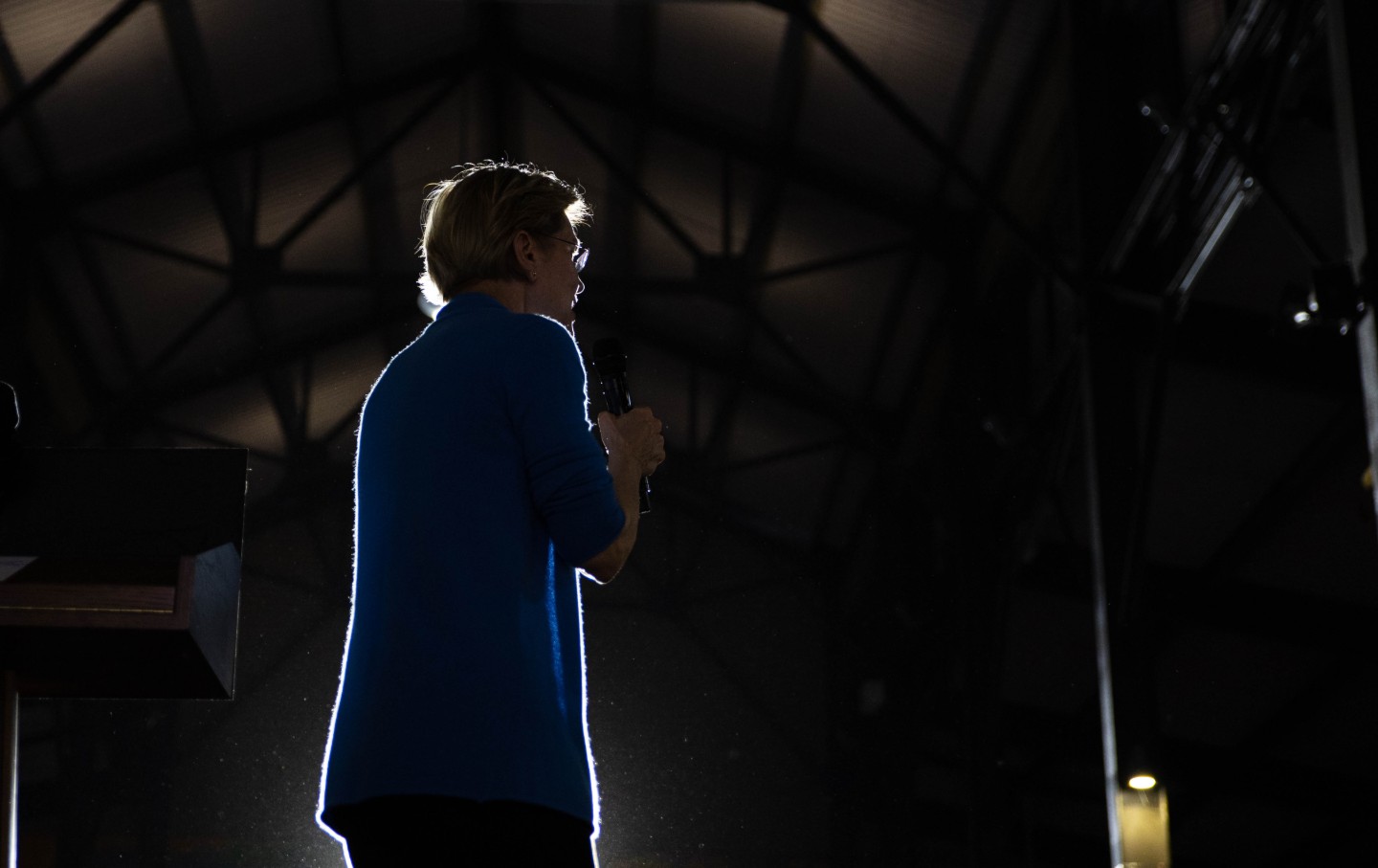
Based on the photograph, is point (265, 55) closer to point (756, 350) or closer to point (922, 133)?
point (756, 350)

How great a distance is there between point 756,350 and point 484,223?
156 inches

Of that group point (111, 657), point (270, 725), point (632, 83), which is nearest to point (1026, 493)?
point (632, 83)

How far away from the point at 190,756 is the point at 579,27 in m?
2.67

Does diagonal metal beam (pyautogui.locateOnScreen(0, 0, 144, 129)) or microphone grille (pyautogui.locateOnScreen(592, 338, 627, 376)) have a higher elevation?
diagonal metal beam (pyautogui.locateOnScreen(0, 0, 144, 129))

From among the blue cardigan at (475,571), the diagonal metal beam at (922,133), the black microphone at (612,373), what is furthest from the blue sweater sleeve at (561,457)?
the diagonal metal beam at (922,133)

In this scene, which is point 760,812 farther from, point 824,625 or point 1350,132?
point 1350,132

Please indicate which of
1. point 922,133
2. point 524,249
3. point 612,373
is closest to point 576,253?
point 524,249

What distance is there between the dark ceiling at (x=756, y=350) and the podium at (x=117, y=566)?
2969 mm

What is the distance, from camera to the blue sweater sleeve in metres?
→ 0.97

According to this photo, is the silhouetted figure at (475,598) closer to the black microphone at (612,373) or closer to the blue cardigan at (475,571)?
the blue cardigan at (475,571)

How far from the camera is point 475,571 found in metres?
0.94

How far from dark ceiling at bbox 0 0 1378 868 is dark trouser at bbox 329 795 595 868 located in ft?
10.7

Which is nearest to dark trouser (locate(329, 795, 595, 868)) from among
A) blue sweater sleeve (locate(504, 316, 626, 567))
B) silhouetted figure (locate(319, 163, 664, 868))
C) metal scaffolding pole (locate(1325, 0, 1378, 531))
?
silhouetted figure (locate(319, 163, 664, 868))

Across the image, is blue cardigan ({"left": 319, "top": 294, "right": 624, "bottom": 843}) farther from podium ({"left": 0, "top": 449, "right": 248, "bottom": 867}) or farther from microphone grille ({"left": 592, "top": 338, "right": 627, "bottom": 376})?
microphone grille ({"left": 592, "top": 338, "right": 627, "bottom": 376})
